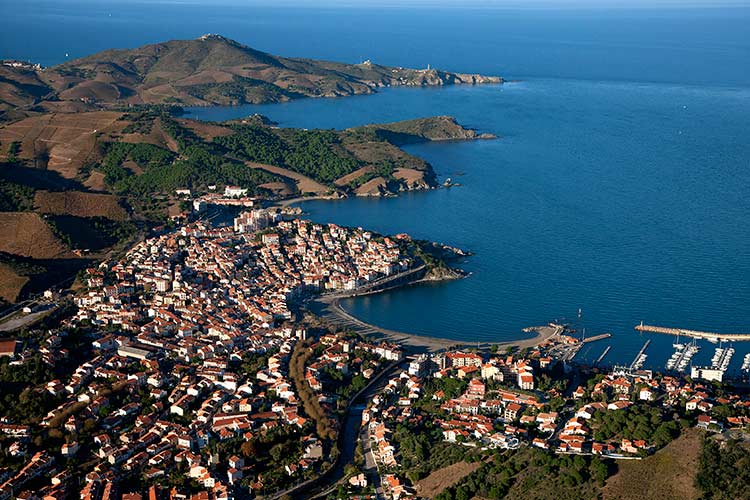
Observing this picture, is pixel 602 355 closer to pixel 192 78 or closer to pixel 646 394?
pixel 646 394

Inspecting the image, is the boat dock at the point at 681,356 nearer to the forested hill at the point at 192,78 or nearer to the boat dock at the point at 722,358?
the boat dock at the point at 722,358

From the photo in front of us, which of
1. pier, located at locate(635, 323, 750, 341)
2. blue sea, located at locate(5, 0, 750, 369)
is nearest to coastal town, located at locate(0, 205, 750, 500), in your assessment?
pier, located at locate(635, 323, 750, 341)

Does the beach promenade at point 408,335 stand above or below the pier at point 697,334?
below

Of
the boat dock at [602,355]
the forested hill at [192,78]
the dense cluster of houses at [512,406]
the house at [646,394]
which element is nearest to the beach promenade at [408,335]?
the dense cluster of houses at [512,406]

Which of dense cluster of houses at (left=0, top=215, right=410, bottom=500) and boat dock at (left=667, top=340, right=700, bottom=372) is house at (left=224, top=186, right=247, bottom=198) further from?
boat dock at (left=667, top=340, right=700, bottom=372)

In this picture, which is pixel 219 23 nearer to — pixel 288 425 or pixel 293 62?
pixel 293 62

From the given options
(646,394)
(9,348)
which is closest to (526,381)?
(646,394)

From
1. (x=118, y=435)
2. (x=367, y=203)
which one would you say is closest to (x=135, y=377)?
(x=118, y=435)
